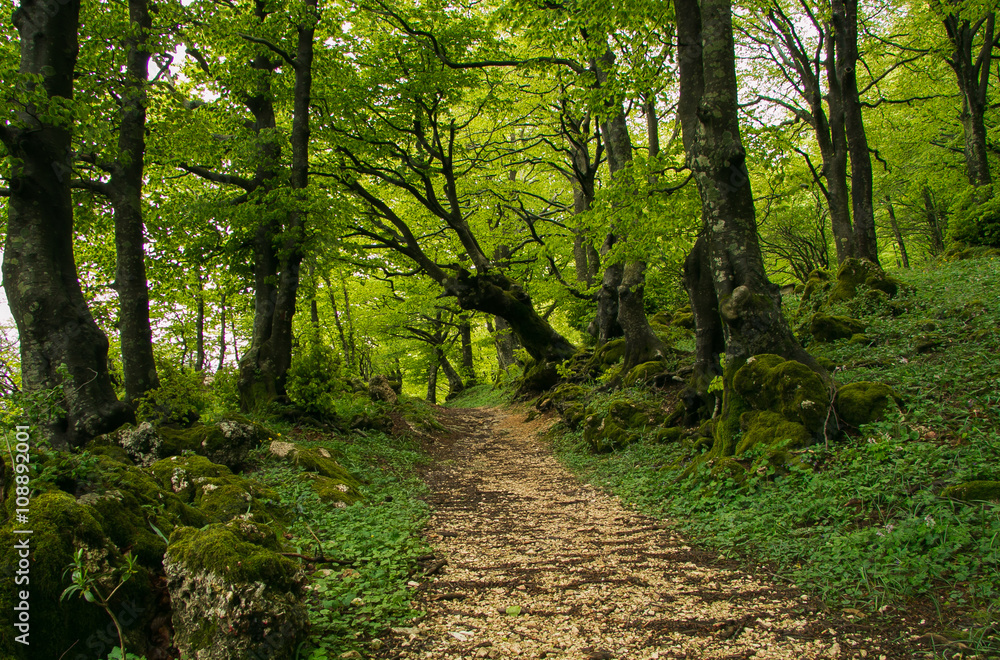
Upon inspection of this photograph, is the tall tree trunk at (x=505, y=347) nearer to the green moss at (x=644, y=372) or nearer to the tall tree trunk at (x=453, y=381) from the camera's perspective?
the tall tree trunk at (x=453, y=381)

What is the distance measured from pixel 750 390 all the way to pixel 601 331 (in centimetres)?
798

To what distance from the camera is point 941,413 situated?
4180mm

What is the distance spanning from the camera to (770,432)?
4832 millimetres

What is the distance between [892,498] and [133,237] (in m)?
8.87

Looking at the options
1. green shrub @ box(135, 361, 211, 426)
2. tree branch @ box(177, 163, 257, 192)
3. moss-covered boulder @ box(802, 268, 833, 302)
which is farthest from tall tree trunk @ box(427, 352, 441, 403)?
green shrub @ box(135, 361, 211, 426)

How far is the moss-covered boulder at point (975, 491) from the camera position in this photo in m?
3.01

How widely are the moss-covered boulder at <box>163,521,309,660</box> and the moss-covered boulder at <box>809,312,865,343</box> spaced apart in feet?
25.7

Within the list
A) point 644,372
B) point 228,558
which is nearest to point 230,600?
point 228,558

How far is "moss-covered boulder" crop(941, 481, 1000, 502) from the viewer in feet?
9.87

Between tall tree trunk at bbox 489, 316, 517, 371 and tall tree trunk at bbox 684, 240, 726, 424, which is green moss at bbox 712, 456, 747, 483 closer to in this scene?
tall tree trunk at bbox 684, 240, 726, 424

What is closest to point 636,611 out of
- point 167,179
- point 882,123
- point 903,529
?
point 903,529

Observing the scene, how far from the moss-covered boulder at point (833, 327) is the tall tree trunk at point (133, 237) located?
31.6 feet

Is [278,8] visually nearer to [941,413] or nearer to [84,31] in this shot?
[84,31]

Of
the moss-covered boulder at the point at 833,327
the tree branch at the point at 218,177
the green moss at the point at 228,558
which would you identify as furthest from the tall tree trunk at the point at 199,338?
the moss-covered boulder at the point at 833,327
